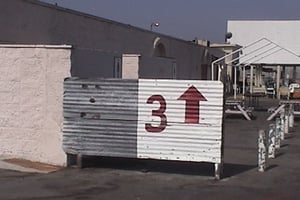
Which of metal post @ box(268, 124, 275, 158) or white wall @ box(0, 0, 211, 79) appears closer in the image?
white wall @ box(0, 0, 211, 79)

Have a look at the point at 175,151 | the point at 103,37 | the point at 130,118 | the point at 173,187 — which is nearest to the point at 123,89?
the point at 130,118

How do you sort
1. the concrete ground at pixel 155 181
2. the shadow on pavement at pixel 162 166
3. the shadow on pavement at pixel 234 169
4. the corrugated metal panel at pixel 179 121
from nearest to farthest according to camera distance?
the concrete ground at pixel 155 181 → the corrugated metal panel at pixel 179 121 → the shadow on pavement at pixel 234 169 → the shadow on pavement at pixel 162 166

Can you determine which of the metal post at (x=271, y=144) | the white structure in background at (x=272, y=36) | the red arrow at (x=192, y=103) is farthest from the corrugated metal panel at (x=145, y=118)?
the white structure in background at (x=272, y=36)

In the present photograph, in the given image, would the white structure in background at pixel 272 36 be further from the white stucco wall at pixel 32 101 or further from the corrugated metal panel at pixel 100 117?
the corrugated metal panel at pixel 100 117

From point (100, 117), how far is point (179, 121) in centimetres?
155

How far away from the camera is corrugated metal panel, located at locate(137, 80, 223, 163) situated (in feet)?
38.2

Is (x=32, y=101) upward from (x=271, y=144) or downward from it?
upward

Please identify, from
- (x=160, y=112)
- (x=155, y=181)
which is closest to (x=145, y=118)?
(x=160, y=112)

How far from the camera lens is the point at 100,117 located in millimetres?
12367

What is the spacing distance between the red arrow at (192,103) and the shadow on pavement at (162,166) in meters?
1.18

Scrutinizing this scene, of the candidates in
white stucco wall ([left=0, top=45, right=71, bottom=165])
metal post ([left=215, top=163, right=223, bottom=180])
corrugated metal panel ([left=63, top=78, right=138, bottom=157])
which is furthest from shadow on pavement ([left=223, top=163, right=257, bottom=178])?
white stucco wall ([left=0, top=45, right=71, bottom=165])

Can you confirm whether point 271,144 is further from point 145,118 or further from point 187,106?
point 145,118

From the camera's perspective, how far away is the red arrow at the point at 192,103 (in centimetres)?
1169

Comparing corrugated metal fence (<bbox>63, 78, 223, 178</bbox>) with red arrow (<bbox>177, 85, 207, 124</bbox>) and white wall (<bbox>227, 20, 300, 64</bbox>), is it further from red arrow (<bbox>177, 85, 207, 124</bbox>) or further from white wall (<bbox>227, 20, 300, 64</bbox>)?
white wall (<bbox>227, 20, 300, 64</bbox>)
